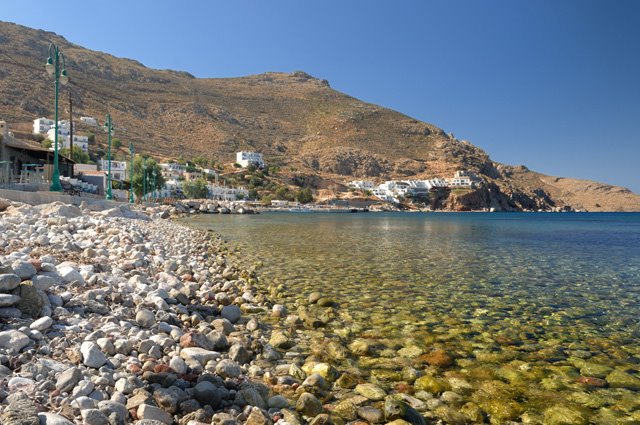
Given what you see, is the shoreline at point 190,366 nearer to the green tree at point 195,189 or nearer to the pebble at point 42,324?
the pebble at point 42,324

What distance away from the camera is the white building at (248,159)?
141 meters

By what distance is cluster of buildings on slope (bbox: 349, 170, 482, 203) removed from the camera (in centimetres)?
15662

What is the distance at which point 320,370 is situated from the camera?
16.9 feet

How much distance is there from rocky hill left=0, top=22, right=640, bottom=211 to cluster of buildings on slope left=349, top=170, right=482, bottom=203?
6.27 meters

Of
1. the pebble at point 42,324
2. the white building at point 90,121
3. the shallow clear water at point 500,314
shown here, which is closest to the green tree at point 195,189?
the white building at point 90,121

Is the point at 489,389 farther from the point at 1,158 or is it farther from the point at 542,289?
the point at 1,158

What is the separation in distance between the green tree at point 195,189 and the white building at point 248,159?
39382mm

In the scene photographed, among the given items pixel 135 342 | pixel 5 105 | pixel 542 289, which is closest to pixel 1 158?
pixel 135 342

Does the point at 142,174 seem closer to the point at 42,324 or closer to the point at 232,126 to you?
the point at 42,324

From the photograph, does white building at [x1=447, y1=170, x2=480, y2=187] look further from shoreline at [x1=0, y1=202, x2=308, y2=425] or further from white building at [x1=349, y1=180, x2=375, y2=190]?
shoreline at [x1=0, y1=202, x2=308, y2=425]

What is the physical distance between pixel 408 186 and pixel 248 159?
64.7 metres

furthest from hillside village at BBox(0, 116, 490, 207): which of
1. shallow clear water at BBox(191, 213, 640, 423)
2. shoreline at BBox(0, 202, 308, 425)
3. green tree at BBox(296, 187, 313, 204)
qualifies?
shallow clear water at BBox(191, 213, 640, 423)

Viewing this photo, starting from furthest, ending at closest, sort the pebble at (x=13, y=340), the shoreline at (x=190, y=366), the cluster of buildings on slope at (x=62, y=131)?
1. the cluster of buildings on slope at (x=62, y=131)
2. the pebble at (x=13, y=340)
3. the shoreline at (x=190, y=366)

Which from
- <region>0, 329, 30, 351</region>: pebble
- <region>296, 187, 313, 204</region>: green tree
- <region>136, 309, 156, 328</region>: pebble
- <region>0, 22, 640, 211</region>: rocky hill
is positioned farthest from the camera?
<region>0, 22, 640, 211</region>: rocky hill
